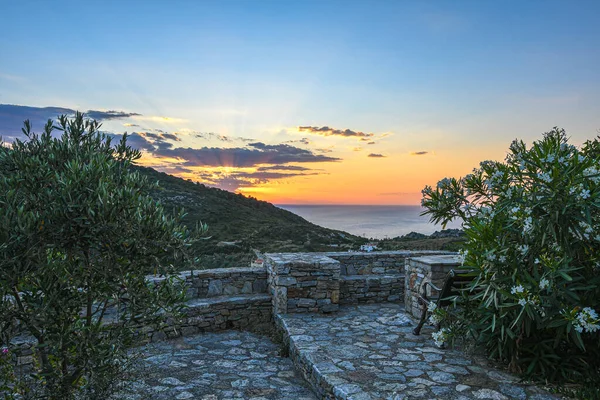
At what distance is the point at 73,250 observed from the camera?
2832mm

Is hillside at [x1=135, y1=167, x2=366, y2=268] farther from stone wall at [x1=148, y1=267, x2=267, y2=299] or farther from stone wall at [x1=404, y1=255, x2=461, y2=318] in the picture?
Result: stone wall at [x1=404, y1=255, x2=461, y2=318]

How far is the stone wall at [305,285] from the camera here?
627 centimetres

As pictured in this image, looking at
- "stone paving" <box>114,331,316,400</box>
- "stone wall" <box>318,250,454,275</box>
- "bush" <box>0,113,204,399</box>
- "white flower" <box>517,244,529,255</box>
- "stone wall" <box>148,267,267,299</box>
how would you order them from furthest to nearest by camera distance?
"stone wall" <box>318,250,454,275</box> < "stone wall" <box>148,267,267,299</box> < "stone paving" <box>114,331,316,400</box> < "white flower" <box>517,244,529,255</box> < "bush" <box>0,113,204,399</box>

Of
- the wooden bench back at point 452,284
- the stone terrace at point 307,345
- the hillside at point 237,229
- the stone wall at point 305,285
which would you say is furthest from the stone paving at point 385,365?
the hillside at point 237,229

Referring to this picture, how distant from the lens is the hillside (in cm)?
1562

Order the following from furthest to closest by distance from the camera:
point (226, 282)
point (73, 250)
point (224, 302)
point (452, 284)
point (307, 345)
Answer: point (226, 282)
point (224, 302)
point (307, 345)
point (452, 284)
point (73, 250)

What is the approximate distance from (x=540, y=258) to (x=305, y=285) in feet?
12.2

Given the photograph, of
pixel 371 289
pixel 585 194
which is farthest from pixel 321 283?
pixel 585 194

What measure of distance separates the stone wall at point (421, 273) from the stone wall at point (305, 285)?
125 centimetres

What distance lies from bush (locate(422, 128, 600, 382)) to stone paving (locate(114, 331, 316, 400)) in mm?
2062

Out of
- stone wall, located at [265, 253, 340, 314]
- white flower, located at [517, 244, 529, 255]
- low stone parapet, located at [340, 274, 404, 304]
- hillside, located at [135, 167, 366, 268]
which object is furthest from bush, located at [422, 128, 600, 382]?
hillside, located at [135, 167, 366, 268]

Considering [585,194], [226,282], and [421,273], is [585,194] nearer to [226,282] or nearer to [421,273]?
[421,273]

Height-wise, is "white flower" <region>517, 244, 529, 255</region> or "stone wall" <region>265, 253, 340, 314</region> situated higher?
"white flower" <region>517, 244, 529, 255</region>

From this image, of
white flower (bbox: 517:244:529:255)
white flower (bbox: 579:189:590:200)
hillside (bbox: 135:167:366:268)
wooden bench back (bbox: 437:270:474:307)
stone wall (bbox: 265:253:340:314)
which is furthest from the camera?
hillside (bbox: 135:167:366:268)
